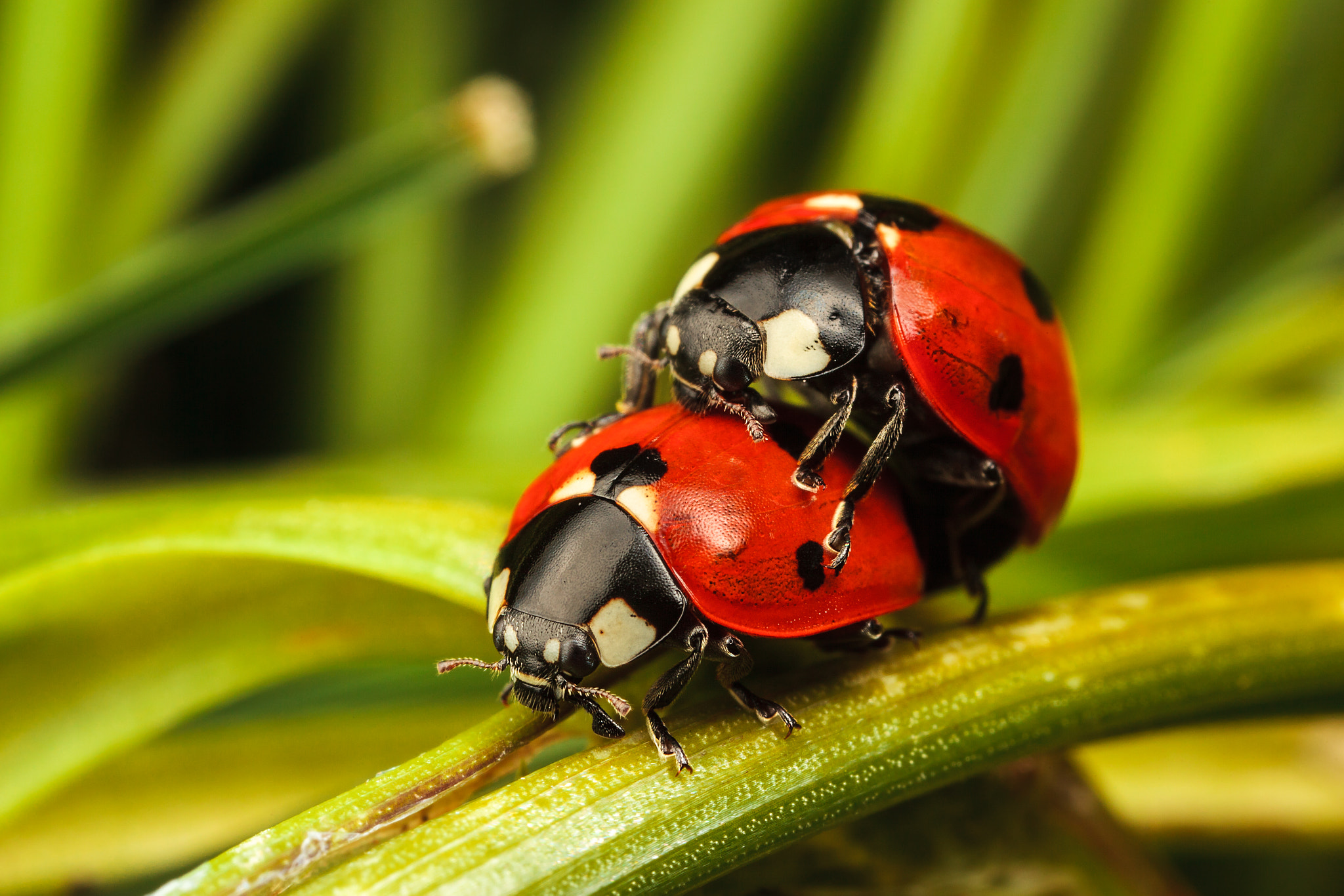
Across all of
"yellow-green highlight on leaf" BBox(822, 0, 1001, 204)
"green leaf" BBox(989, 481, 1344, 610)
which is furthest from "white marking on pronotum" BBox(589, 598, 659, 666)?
"yellow-green highlight on leaf" BBox(822, 0, 1001, 204)

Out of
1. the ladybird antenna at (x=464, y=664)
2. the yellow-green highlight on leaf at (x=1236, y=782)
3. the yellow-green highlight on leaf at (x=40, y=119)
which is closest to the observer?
the ladybird antenna at (x=464, y=664)

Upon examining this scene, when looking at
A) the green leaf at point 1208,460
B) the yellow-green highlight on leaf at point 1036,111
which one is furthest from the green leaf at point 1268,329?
the yellow-green highlight on leaf at point 1036,111

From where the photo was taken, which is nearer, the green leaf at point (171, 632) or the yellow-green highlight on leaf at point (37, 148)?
the green leaf at point (171, 632)

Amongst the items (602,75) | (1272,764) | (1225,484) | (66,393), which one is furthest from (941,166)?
(66,393)

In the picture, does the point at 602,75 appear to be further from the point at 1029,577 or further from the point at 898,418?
the point at 898,418

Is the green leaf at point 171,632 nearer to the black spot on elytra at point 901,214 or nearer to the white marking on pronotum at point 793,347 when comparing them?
the white marking on pronotum at point 793,347
